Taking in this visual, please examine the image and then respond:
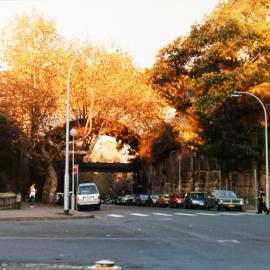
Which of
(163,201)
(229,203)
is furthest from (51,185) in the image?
(229,203)

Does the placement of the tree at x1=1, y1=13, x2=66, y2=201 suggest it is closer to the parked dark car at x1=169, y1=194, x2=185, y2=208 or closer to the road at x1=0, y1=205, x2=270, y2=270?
the parked dark car at x1=169, y1=194, x2=185, y2=208

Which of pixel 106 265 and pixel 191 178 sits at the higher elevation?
pixel 191 178

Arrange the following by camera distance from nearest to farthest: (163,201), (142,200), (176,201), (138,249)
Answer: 1. (138,249)
2. (176,201)
3. (163,201)
4. (142,200)

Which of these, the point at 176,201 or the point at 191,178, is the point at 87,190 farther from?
the point at 191,178

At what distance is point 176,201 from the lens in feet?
183

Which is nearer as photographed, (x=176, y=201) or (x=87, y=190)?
(x=87, y=190)

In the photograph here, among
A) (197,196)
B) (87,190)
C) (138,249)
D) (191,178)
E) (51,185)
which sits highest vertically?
(191,178)

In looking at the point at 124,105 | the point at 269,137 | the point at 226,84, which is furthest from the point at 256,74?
the point at 124,105

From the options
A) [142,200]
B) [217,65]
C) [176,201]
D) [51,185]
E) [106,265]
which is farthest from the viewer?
[142,200]

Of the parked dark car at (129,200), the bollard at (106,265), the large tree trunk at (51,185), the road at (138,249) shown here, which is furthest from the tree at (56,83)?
the bollard at (106,265)

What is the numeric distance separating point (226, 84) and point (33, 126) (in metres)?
16.9

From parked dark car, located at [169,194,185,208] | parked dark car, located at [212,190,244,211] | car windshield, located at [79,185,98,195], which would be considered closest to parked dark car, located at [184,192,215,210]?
parked dark car, located at [212,190,244,211]

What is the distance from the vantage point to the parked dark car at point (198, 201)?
4809 centimetres

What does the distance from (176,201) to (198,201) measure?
5.84 m
